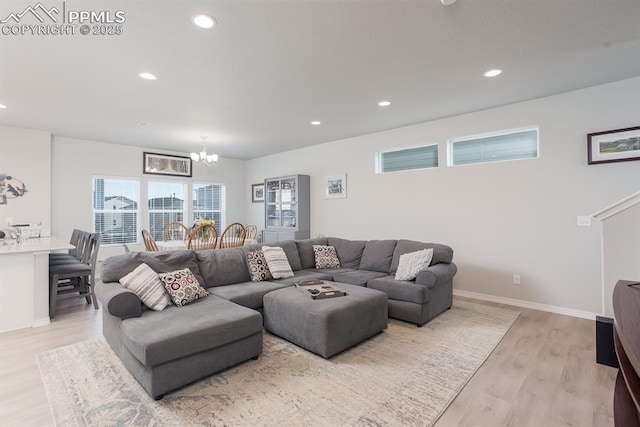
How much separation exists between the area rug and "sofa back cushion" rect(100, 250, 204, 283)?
682 millimetres

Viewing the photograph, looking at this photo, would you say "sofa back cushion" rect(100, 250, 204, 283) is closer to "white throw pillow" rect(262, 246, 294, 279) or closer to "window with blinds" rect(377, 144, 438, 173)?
"white throw pillow" rect(262, 246, 294, 279)

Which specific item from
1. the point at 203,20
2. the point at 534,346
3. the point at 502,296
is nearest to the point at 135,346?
the point at 203,20

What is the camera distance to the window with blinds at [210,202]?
718 centimetres

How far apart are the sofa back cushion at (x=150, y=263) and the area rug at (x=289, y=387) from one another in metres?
0.68

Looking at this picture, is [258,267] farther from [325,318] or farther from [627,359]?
[627,359]

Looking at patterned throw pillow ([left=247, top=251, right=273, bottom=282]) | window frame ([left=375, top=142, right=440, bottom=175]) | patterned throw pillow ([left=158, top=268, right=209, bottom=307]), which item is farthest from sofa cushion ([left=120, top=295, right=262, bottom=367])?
window frame ([left=375, top=142, right=440, bottom=175])

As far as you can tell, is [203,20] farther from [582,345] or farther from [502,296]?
[502,296]

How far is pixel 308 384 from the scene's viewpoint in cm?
218

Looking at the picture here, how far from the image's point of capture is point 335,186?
19.5ft

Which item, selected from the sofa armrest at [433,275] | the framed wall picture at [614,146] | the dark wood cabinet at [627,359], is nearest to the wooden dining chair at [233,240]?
the sofa armrest at [433,275]

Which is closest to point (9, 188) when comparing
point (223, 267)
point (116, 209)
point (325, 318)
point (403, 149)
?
point (116, 209)

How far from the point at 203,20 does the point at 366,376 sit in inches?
111

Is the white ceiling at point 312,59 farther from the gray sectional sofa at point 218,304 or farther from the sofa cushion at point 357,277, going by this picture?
the sofa cushion at point 357,277

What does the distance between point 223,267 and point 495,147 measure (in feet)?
12.7
